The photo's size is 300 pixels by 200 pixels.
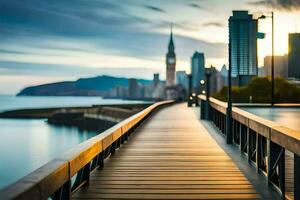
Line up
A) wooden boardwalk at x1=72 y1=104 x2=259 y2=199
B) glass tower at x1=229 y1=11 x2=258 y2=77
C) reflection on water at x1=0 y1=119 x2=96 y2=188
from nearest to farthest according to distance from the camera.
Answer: wooden boardwalk at x1=72 y1=104 x2=259 y2=199
glass tower at x1=229 y1=11 x2=258 y2=77
reflection on water at x1=0 y1=119 x2=96 y2=188

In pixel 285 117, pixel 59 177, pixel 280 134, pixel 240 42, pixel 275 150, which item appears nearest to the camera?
pixel 59 177

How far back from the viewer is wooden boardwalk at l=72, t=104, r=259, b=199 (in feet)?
22.5

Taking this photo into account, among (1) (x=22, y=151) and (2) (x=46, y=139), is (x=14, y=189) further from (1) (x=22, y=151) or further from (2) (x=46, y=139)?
(2) (x=46, y=139)

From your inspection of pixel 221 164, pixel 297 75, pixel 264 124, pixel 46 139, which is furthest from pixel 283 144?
pixel 297 75

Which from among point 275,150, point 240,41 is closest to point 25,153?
point 240,41

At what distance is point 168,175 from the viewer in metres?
8.45

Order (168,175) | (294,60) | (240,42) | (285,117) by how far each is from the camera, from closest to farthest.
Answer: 1. (168,175)
2. (285,117)
3. (240,42)
4. (294,60)

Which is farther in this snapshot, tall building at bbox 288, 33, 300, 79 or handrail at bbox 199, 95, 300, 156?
tall building at bbox 288, 33, 300, 79

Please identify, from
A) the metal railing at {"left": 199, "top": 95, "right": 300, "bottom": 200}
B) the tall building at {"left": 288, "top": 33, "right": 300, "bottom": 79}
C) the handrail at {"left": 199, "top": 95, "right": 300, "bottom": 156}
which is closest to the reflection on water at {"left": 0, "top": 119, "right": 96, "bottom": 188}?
the metal railing at {"left": 199, "top": 95, "right": 300, "bottom": 200}

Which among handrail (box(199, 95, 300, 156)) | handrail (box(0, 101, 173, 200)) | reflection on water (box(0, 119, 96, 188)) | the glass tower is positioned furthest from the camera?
reflection on water (box(0, 119, 96, 188))

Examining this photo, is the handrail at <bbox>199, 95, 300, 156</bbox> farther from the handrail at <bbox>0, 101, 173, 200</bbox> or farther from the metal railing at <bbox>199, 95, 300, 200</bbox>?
the handrail at <bbox>0, 101, 173, 200</bbox>

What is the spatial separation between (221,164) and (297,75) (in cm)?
18624

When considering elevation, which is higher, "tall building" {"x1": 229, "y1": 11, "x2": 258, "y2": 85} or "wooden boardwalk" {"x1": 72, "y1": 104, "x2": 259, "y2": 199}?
"tall building" {"x1": 229, "y1": 11, "x2": 258, "y2": 85}

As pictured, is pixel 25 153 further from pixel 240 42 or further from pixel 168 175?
pixel 168 175
